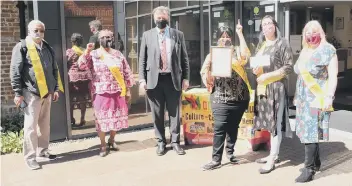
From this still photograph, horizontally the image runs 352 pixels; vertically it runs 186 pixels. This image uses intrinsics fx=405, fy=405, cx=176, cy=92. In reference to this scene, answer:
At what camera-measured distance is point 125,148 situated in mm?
5848

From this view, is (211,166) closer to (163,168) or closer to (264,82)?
(163,168)

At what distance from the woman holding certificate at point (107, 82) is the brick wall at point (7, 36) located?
221 cm

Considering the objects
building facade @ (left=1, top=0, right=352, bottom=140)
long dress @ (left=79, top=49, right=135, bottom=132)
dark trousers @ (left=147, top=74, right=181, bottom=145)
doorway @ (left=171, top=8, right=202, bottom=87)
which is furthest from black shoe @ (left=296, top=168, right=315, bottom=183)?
doorway @ (left=171, top=8, right=202, bottom=87)

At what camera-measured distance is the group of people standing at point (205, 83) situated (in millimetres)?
4207

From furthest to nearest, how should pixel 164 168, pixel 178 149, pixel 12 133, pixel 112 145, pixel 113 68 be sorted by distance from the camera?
pixel 12 133 < pixel 112 145 < pixel 178 149 < pixel 113 68 < pixel 164 168

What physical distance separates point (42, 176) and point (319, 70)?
10.9ft

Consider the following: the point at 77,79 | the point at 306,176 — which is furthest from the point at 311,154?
the point at 77,79

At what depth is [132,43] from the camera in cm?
694

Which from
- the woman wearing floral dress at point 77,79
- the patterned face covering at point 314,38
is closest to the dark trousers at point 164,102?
the woman wearing floral dress at point 77,79

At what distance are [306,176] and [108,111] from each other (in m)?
2.61

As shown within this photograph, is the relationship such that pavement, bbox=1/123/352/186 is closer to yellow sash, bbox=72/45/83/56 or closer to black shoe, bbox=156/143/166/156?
black shoe, bbox=156/143/166/156

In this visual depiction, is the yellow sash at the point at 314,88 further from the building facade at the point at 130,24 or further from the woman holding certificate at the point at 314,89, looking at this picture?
the building facade at the point at 130,24

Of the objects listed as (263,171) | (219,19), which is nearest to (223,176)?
(263,171)

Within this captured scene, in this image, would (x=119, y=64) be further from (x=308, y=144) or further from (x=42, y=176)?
(x=308, y=144)
